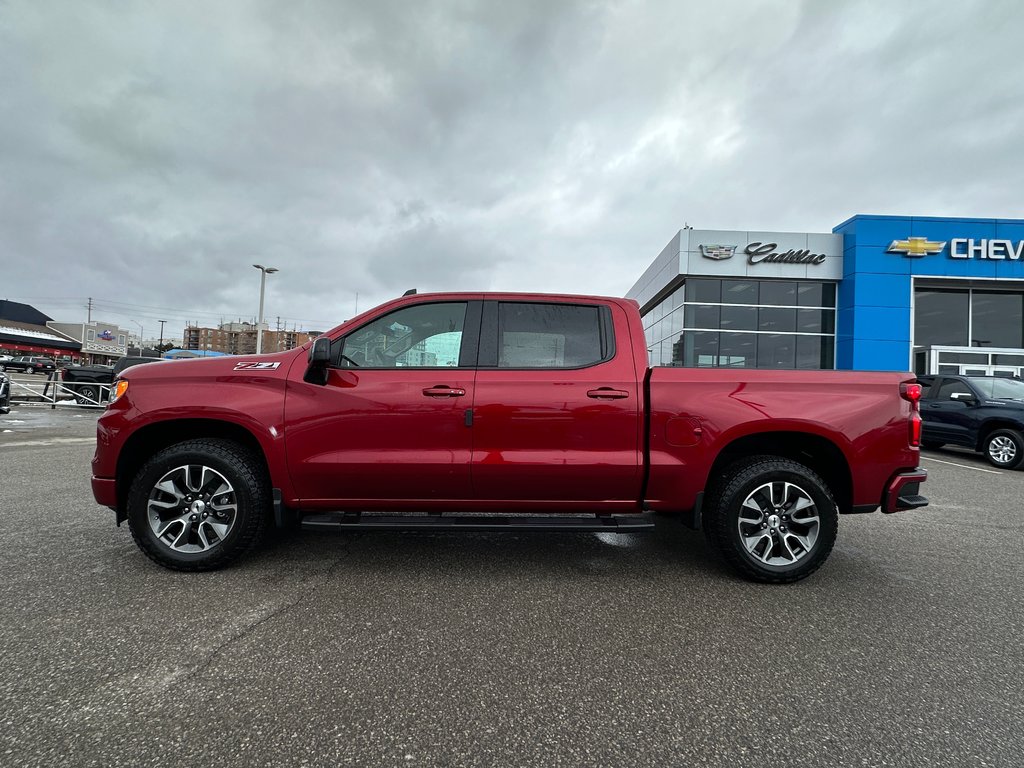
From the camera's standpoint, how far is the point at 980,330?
19500 millimetres

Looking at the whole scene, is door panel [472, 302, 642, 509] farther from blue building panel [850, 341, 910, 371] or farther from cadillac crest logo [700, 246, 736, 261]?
blue building panel [850, 341, 910, 371]

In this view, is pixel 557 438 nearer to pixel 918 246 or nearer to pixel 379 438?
pixel 379 438

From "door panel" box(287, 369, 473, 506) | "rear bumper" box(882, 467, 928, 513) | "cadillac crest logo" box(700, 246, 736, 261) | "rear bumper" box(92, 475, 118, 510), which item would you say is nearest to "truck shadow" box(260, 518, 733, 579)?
"door panel" box(287, 369, 473, 506)

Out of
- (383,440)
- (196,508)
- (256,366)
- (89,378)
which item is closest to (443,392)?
(383,440)

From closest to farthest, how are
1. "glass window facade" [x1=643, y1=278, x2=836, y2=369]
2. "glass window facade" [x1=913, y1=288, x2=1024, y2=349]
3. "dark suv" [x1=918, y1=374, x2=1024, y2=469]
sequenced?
"dark suv" [x1=918, y1=374, x2=1024, y2=469], "glass window facade" [x1=913, y1=288, x2=1024, y2=349], "glass window facade" [x1=643, y1=278, x2=836, y2=369]

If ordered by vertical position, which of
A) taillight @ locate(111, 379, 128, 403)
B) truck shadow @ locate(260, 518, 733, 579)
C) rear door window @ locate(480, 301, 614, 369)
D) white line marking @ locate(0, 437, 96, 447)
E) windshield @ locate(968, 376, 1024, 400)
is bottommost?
truck shadow @ locate(260, 518, 733, 579)

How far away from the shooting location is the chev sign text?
18938mm

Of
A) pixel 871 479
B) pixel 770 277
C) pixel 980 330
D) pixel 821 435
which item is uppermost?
pixel 770 277

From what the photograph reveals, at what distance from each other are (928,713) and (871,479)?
1.60 meters

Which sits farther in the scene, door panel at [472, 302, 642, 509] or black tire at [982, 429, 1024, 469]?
black tire at [982, 429, 1024, 469]

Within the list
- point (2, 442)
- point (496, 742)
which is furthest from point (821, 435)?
point (2, 442)

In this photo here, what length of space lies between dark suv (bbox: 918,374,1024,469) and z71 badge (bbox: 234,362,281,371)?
454 inches

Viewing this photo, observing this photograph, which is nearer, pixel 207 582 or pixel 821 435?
pixel 207 582

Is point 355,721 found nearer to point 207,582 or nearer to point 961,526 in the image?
point 207,582
